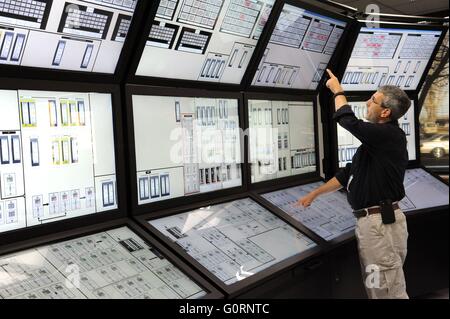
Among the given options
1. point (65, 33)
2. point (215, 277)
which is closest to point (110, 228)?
point (215, 277)

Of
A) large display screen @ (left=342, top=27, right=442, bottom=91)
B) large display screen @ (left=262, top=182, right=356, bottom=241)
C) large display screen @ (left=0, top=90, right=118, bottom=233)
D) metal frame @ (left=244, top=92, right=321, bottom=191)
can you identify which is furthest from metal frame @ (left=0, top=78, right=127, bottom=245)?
large display screen @ (left=342, top=27, right=442, bottom=91)

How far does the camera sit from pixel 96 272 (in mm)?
1507

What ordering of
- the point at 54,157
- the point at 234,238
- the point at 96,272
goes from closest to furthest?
the point at 96,272 → the point at 54,157 → the point at 234,238

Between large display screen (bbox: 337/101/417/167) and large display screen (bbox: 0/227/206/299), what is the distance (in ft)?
2.81

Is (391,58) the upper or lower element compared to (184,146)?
upper

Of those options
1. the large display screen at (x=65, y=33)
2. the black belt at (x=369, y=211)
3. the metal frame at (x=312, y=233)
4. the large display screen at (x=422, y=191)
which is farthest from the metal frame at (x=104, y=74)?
the large display screen at (x=422, y=191)

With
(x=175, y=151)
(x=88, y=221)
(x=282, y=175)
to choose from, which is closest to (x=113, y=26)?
(x=175, y=151)

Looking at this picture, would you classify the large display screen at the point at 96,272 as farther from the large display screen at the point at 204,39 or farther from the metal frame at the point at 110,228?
the large display screen at the point at 204,39

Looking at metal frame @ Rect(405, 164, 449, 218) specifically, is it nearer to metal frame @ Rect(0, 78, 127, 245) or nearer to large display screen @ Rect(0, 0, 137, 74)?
metal frame @ Rect(0, 78, 127, 245)

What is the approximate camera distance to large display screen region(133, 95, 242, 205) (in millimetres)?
1932

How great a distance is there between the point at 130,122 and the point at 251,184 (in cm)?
87

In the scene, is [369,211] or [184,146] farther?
[184,146]

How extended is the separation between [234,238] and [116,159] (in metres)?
0.64

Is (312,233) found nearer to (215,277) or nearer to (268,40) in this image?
(215,277)
